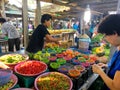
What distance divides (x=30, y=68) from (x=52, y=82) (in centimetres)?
44

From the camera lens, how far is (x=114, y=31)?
145 cm

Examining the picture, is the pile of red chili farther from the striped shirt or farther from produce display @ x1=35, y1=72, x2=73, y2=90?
the striped shirt

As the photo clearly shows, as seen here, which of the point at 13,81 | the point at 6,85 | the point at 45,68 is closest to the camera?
the point at 6,85

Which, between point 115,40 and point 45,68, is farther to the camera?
point 45,68

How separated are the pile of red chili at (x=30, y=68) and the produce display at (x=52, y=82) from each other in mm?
153

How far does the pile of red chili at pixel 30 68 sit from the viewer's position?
207 centimetres

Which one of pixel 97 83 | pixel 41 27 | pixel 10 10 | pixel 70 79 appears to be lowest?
pixel 97 83

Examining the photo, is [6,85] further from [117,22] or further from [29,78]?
[117,22]

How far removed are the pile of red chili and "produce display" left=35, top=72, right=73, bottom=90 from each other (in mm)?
153

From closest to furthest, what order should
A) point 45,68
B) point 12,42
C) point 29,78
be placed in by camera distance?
point 29,78, point 45,68, point 12,42

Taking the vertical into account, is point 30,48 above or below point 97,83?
above

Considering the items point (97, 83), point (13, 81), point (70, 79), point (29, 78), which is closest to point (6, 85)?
point (13, 81)

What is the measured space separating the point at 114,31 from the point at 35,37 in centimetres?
240

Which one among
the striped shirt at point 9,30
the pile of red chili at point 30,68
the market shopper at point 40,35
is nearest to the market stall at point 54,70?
the pile of red chili at point 30,68
